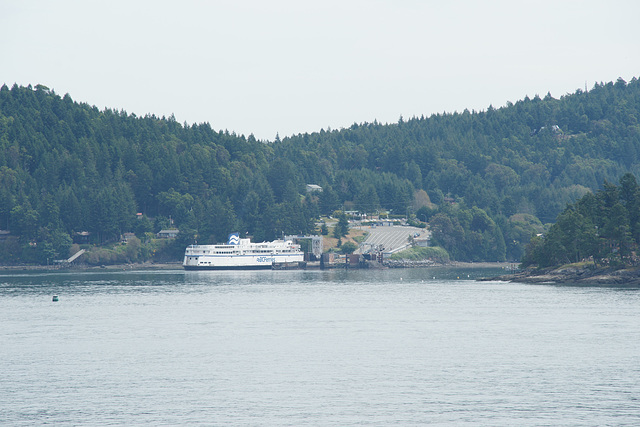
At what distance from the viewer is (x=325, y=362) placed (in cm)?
5219

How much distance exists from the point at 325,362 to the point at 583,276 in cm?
7538

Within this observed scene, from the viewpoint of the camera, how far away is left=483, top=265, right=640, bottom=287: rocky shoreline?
109 m

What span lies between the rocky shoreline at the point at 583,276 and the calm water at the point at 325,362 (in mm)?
17961

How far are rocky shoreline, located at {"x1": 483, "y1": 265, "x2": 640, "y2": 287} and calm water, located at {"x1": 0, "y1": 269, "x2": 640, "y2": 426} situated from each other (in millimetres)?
17961

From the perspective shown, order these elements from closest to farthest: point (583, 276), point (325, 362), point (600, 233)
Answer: point (325, 362)
point (600, 233)
point (583, 276)

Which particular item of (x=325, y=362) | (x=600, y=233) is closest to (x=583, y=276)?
(x=600, y=233)

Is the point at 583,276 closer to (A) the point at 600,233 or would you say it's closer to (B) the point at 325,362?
(A) the point at 600,233

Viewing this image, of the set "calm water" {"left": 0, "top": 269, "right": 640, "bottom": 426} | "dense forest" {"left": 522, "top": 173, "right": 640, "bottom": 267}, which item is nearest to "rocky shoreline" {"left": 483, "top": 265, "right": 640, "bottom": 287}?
"dense forest" {"left": 522, "top": 173, "right": 640, "bottom": 267}

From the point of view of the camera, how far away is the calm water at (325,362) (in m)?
39.3

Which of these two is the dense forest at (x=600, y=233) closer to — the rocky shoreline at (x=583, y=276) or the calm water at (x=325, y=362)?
the rocky shoreline at (x=583, y=276)

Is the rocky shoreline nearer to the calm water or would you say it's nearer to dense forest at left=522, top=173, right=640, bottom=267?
dense forest at left=522, top=173, right=640, bottom=267

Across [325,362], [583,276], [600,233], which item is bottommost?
[325,362]

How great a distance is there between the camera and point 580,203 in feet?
440

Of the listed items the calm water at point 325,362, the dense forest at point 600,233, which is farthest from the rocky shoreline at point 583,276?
the calm water at point 325,362
